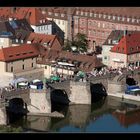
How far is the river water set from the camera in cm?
1818

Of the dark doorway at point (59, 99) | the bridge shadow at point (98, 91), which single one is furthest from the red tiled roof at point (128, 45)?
the dark doorway at point (59, 99)

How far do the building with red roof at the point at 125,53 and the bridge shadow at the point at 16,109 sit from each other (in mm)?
7658

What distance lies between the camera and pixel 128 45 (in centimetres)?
2633

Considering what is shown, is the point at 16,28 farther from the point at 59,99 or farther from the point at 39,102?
the point at 39,102

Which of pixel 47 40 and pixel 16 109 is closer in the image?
pixel 16 109

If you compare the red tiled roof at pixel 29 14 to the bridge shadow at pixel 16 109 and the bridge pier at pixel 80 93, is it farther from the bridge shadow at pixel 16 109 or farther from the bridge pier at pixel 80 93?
the bridge shadow at pixel 16 109

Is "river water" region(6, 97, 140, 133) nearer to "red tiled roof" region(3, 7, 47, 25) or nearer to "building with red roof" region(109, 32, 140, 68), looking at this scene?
"building with red roof" region(109, 32, 140, 68)

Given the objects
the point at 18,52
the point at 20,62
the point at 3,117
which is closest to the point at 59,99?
the point at 20,62

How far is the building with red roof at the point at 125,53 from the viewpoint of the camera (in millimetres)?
26094

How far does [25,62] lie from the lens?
2456 cm

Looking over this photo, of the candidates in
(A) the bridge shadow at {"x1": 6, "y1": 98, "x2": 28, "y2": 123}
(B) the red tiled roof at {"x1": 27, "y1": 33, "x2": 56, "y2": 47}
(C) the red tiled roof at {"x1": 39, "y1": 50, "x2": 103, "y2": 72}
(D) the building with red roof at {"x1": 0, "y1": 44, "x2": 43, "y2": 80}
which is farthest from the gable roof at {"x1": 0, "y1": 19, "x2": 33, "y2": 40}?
(A) the bridge shadow at {"x1": 6, "y1": 98, "x2": 28, "y2": 123}

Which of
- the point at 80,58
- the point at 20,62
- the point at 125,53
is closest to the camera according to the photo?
the point at 20,62

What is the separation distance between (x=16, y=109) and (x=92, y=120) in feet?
9.12

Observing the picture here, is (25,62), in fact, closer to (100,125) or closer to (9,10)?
(100,125)
